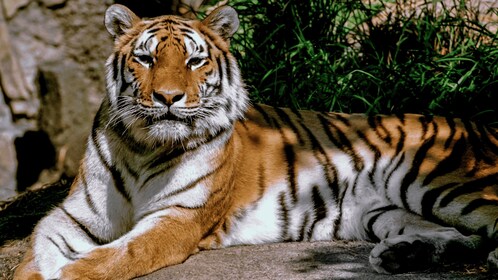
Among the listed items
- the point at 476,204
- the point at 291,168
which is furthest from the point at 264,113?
the point at 476,204

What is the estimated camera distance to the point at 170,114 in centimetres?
344

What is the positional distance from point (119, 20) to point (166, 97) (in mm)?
545

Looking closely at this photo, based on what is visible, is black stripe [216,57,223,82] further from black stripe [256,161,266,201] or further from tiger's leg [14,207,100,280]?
tiger's leg [14,207,100,280]

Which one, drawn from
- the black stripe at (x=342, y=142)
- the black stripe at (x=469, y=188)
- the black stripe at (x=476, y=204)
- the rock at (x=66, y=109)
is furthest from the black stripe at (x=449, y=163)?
the rock at (x=66, y=109)

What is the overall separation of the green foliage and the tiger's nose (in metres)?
1.68

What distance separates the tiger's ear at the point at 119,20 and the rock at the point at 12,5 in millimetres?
1576

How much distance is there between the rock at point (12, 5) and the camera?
511 centimetres

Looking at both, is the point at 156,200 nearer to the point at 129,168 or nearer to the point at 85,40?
the point at 129,168

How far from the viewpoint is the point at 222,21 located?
150 inches

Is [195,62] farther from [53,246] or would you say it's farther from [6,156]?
[6,156]

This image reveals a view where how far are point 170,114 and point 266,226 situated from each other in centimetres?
80

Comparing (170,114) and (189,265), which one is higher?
(170,114)

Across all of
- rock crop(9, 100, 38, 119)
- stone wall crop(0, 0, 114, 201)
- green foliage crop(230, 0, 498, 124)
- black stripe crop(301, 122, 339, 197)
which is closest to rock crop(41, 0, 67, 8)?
stone wall crop(0, 0, 114, 201)

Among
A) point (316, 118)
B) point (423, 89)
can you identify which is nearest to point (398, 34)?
point (423, 89)
